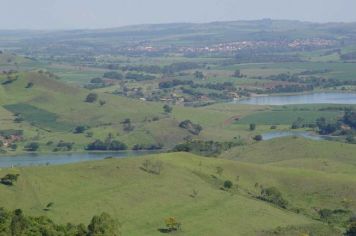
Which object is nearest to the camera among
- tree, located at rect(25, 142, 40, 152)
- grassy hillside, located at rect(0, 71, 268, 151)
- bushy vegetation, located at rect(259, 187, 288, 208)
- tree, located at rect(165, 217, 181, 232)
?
tree, located at rect(165, 217, 181, 232)

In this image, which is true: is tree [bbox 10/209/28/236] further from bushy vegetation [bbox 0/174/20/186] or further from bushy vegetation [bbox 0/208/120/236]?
bushy vegetation [bbox 0/174/20/186]

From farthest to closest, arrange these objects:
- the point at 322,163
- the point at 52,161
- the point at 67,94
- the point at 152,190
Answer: the point at 67,94, the point at 52,161, the point at 322,163, the point at 152,190

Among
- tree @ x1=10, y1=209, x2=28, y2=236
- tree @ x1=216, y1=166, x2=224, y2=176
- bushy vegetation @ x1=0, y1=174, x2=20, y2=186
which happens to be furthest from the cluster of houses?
tree @ x1=10, y1=209, x2=28, y2=236

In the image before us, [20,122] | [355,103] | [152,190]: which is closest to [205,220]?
[152,190]

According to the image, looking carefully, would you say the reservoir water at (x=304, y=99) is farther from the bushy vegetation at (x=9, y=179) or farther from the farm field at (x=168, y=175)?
the bushy vegetation at (x=9, y=179)

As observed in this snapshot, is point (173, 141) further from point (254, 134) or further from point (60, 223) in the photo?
point (60, 223)
